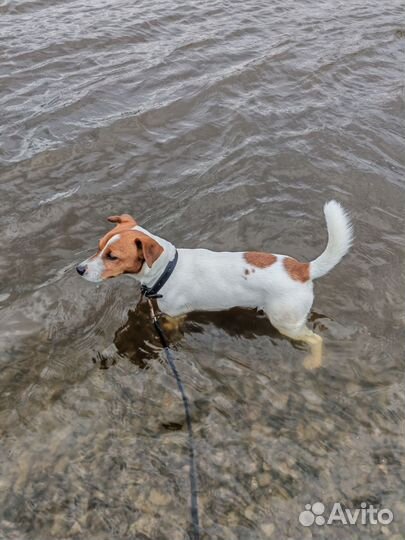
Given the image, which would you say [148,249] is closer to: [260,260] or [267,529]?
[260,260]

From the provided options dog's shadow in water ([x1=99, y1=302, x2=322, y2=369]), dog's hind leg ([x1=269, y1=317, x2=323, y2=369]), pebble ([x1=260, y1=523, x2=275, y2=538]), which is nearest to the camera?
pebble ([x1=260, y1=523, x2=275, y2=538])

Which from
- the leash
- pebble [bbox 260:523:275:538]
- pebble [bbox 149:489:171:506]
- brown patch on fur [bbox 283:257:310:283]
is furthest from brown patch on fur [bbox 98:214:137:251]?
pebble [bbox 260:523:275:538]

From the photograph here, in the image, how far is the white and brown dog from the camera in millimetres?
4141

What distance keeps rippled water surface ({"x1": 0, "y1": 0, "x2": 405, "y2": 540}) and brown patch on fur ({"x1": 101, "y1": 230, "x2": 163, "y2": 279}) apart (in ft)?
2.93

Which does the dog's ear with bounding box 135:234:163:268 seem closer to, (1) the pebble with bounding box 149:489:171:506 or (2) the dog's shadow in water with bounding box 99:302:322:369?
(2) the dog's shadow in water with bounding box 99:302:322:369

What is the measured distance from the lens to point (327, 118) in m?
7.98

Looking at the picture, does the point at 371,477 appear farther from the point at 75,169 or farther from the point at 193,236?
the point at 75,169

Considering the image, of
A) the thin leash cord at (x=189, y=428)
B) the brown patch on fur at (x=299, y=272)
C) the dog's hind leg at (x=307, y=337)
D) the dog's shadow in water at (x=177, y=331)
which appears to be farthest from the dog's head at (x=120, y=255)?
the dog's hind leg at (x=307, y=337)

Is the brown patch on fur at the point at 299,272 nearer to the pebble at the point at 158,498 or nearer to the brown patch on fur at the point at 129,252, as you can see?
the brown patch on fur at the point at 129,252

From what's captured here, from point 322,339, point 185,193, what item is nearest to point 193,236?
point 185,193

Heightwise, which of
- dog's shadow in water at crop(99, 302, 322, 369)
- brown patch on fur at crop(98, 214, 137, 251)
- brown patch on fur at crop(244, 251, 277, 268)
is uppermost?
brown patch on fur at crop(98, 214, 137, 251)

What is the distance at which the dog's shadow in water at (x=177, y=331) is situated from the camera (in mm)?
4598

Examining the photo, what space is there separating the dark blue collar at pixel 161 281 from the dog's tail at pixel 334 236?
52.8 inches

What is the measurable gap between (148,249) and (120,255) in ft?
0.87
